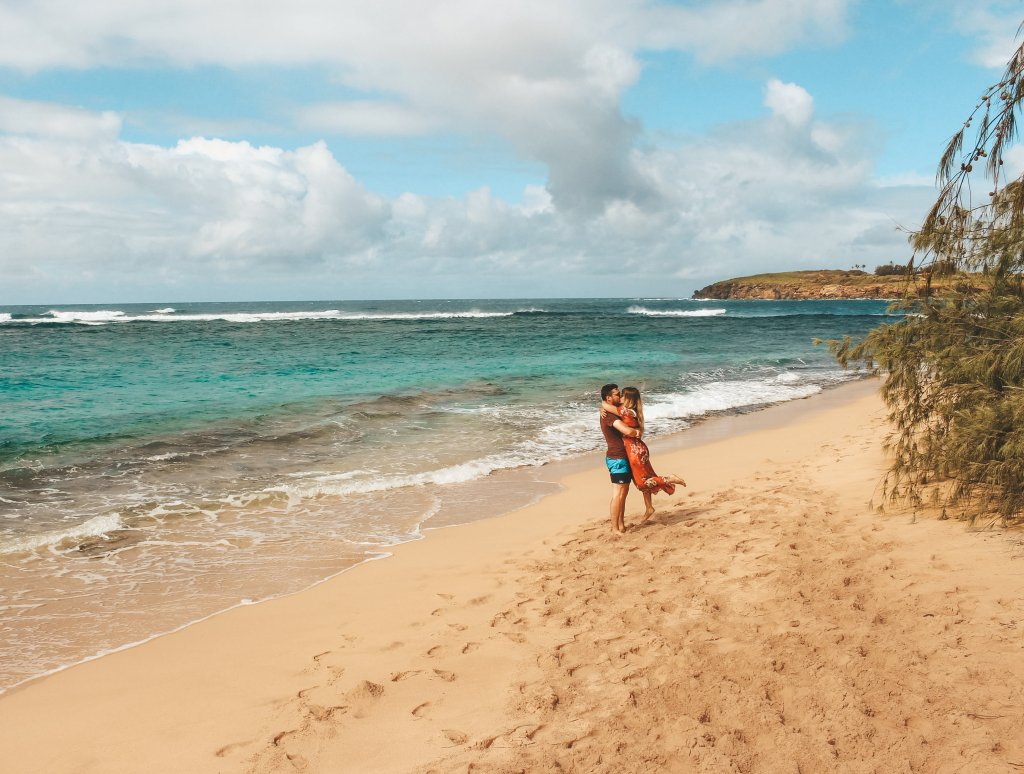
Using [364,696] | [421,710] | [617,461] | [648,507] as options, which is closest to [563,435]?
[648,507]

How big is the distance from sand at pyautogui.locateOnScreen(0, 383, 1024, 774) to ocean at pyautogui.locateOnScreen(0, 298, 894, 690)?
3.18 ft

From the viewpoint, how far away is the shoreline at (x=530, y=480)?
530cm

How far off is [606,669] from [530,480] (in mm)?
6156

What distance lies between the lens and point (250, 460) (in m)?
11.4

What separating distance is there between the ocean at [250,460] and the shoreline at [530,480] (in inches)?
2.4

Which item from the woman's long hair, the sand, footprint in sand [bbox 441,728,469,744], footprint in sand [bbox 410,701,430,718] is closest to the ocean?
the sand

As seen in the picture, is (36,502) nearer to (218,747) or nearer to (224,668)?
(224,668)

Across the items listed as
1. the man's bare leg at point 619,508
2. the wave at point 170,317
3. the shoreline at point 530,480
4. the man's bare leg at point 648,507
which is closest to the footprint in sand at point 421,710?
the shoreline at point 530,480

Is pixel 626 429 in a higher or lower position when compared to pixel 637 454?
higher

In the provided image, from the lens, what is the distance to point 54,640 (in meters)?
5.28

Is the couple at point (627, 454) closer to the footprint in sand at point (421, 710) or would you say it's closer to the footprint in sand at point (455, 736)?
the footprint in sand at point (421, 710)

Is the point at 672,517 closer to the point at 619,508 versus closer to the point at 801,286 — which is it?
the point at 619,508

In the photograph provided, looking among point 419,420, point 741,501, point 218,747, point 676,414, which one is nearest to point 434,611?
point 218,747

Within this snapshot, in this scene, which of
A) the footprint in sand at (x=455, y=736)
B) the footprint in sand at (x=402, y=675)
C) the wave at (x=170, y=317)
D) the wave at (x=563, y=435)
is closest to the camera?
the footprint in sand at (x=455, y=736)
